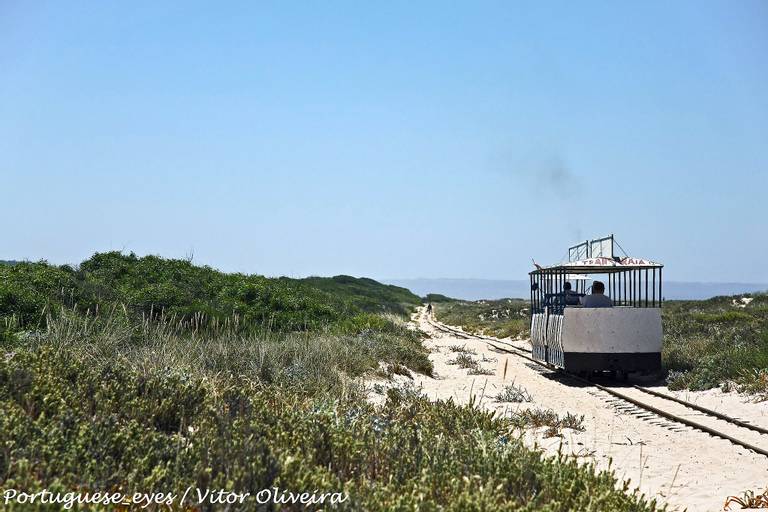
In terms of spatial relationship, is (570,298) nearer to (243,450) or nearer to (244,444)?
(244,444)

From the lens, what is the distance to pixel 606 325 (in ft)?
51.8

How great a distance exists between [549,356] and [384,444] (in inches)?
509

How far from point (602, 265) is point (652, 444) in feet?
25.9

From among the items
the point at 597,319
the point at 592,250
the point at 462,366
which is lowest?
the point at 462,366

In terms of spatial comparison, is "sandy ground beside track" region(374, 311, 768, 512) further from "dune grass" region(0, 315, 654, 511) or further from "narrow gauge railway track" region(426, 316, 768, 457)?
"dune grass" region(0, 315, 654, 511)

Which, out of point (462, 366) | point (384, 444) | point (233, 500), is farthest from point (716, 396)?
point (233, 500)

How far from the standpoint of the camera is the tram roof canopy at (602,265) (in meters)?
16.8

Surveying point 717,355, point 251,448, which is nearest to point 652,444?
point 251,448

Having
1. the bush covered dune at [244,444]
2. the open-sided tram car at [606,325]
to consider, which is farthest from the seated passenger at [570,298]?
the bush covered dune at [244,444]

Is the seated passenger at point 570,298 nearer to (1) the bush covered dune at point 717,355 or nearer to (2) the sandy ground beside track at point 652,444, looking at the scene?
(2) the sandy ground beside track at point 652,444

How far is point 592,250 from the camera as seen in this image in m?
18.5

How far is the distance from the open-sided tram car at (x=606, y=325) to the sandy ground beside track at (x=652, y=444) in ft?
2.44

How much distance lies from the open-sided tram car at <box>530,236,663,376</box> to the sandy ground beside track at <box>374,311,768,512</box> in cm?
74

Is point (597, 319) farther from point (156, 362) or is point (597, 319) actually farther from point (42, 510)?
point (42, 510)
